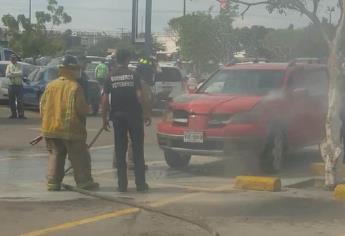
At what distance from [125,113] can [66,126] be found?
2.45 feet

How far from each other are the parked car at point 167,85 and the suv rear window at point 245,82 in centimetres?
1120

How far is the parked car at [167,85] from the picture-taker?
23.3 metres

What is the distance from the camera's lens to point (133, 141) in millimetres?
9023

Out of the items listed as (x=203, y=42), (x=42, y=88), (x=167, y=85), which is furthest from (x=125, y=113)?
(x=203, y=42)

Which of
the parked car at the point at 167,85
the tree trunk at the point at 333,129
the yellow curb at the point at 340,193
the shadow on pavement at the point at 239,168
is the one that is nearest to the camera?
the yellow curb at the point at 340,193

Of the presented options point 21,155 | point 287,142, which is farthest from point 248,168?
point 21,155

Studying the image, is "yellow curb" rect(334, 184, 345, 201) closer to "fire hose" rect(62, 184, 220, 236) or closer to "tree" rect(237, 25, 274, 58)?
"fire hose" rect(62, 184, 220, 236)

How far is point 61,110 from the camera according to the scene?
8.91m

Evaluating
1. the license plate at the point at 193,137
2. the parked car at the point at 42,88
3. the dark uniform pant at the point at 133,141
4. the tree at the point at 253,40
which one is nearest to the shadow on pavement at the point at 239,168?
the license plate at the point at 193,137

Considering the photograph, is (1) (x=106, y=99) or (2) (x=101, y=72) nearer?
(1) (x=106, y=99)

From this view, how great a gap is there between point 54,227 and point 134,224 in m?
0.78

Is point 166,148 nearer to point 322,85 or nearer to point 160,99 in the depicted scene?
point 322,85

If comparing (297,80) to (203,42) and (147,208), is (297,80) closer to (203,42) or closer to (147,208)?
(147,208)

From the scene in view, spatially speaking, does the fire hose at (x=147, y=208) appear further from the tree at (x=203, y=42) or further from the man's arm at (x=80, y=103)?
the tree at (x=203, y=42)
